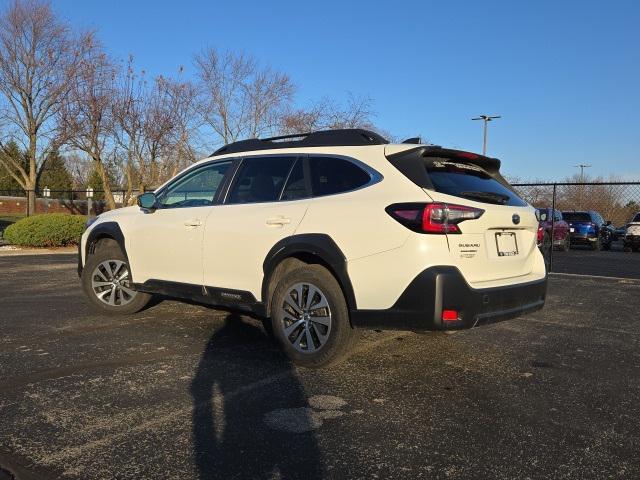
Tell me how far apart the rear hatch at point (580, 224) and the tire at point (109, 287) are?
19.4 metres

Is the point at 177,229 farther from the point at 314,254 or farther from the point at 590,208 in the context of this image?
the point at 590,208

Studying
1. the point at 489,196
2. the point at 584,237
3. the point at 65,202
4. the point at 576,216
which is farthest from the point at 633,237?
the point at 65,202

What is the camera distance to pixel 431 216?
4.04m

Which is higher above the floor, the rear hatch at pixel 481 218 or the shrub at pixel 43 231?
the rear hatch at pixel 481 218

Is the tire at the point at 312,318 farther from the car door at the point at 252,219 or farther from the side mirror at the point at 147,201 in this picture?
the side mirror at the point at 147,201

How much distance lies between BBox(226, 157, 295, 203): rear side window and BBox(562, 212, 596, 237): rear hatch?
19467mm

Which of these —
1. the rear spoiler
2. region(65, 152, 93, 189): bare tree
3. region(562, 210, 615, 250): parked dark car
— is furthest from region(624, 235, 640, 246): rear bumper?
region(65, 152, 93, 189): bare tree

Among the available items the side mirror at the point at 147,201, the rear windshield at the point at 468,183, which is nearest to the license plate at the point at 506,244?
the rear windshield at the point at 468,183

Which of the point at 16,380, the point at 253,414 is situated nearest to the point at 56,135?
the point at 16,380

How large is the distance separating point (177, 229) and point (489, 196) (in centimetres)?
303

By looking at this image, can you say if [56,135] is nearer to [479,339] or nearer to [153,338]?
[153,338]

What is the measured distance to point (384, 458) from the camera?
3.05 m

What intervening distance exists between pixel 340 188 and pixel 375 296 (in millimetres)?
970

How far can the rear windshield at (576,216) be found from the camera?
22391 millimetres
